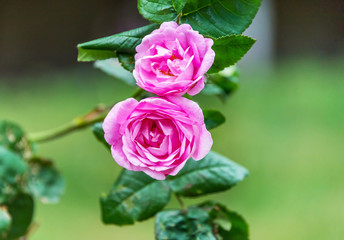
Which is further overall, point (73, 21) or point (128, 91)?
point (73, 21)

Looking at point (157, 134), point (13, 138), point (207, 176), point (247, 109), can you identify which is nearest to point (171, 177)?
point (207, 176)

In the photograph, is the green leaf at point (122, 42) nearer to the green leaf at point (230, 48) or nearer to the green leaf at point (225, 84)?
the green leaf at point (230, 48)

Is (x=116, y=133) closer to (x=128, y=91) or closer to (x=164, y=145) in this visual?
(x=164, y=145)

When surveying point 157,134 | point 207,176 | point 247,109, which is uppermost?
point 157,134

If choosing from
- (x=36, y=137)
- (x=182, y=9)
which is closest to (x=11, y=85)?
(x=36, y=137)

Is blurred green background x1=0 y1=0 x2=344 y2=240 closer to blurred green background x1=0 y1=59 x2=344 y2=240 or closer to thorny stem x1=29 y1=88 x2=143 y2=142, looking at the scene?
blurred green background x1=0 y1=59 x2=344 y2=240

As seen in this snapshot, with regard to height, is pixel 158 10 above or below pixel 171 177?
above

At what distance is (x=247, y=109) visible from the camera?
278 centimetres

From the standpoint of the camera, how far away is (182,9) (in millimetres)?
521

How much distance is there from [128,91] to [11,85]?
1.19m

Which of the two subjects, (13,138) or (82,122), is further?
(13,138)

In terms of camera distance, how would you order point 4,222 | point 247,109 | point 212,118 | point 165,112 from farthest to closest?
point 247,109, point 4,222, point 212,118, point 165,112

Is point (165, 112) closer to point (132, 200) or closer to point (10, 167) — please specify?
point (132, 200)

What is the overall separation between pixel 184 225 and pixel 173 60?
24 centimetres
